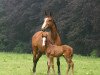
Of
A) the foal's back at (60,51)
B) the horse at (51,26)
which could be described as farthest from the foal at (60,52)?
the horse at (51,26)

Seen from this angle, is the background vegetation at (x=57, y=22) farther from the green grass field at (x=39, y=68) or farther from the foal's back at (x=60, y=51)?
the foal's back at (x=60, y=51)

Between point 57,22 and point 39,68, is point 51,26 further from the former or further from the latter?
point 57,22

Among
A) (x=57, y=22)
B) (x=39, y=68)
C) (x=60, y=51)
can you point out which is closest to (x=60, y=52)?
(x=60, y=51)

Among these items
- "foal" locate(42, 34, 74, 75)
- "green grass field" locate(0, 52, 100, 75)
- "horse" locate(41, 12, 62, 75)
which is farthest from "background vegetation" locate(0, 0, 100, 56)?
"foal" locate(42, 34, 74, 75)

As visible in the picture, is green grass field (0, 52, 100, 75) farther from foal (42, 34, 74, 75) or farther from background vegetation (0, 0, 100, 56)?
background vegetation (0, 0, 100, 56)

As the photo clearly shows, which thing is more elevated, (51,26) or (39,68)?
(51,26)

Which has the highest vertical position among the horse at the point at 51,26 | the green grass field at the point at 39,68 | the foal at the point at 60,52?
the horse at the point at 51,26

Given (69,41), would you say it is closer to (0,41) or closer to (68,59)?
(0,41)

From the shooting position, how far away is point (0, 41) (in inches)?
1912

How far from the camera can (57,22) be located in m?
37.5

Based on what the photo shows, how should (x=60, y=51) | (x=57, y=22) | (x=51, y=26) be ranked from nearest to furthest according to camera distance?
(x=60, y=51) < (x=51, y=26) < (x=57, y=22)

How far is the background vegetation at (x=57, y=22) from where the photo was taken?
3378 centimetres

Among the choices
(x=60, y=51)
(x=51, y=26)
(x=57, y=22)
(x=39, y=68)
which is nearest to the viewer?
(x=60, y=51)

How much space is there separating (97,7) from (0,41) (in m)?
19.6
